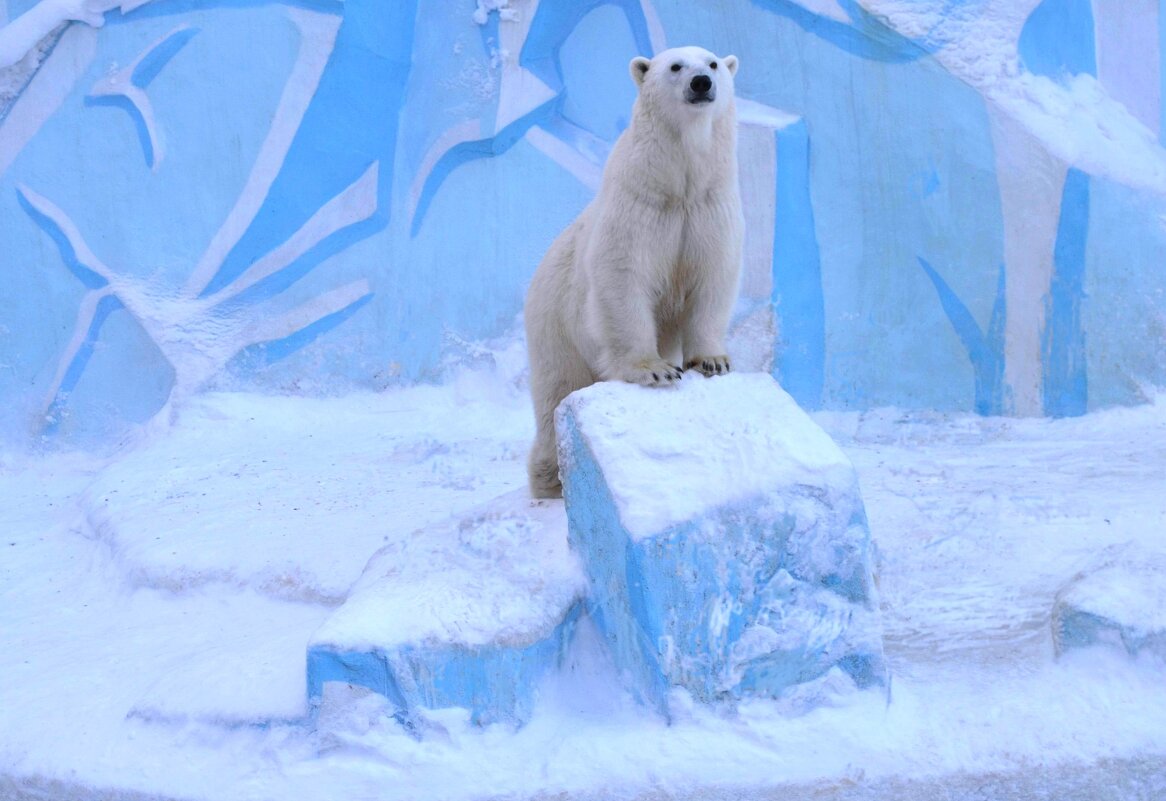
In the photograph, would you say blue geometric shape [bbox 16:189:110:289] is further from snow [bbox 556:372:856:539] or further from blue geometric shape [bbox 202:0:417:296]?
snow [bbox 556:372:856:539]

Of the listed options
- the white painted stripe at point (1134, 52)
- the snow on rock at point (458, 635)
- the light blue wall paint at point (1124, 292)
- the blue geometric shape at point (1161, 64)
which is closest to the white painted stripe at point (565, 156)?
the light blue wall paint at point (1124, 292)

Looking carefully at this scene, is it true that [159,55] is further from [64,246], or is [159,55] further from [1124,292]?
[1124,292]

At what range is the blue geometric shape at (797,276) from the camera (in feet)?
20.0

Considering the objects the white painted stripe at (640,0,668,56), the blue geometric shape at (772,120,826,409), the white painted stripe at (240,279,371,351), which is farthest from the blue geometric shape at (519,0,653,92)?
the white painted stripe at (240,279,371,351)

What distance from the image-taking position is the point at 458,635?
2.51 meters

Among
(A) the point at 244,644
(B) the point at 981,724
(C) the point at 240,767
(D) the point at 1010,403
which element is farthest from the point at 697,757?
(D) the point at 1010,403

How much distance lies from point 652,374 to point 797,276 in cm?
355

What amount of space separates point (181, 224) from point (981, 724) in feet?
16.8

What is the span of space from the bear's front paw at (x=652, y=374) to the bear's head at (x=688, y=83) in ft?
2.10

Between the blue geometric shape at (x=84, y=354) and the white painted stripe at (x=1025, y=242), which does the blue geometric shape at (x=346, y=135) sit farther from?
the white painted stripe at (x=1025, y=242)

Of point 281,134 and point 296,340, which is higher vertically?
point 281,134

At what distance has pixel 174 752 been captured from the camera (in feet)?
8.57

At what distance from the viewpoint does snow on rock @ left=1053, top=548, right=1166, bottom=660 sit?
267cm

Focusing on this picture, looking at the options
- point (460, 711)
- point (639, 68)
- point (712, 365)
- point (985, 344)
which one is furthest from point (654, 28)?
point (460, 711)
